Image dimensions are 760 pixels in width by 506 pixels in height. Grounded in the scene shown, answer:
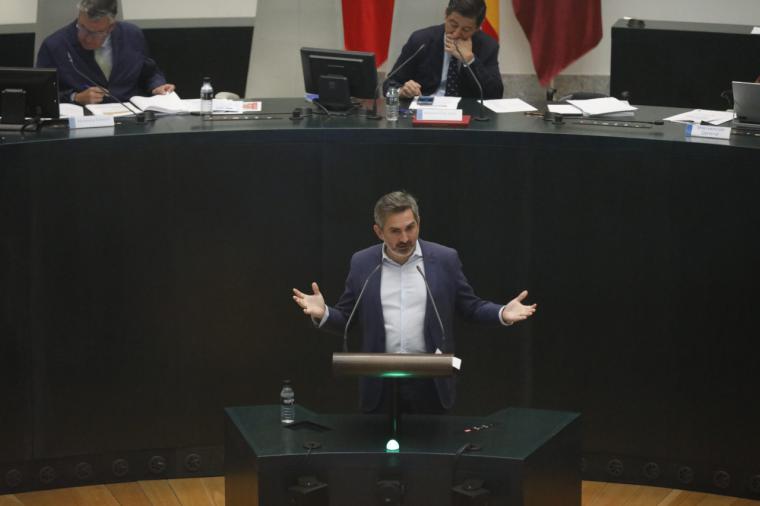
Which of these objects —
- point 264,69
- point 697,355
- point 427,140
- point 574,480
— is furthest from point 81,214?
point 264,69

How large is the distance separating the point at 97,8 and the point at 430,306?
314 cm

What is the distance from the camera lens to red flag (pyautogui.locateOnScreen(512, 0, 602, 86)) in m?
9.80

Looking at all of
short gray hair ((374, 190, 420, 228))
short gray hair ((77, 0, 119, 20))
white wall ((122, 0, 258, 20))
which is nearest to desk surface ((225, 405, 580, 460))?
short gray hair ((374, 190, 420, 228))

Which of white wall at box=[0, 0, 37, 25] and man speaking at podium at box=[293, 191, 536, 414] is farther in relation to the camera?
white wall at box=[0, 0, 37, 25]

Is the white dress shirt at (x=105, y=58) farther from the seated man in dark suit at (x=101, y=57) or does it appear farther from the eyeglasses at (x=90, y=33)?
the eyeglasses at (x=90, y=33)

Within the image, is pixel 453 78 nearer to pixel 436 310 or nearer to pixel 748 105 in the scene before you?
pixel 748 105

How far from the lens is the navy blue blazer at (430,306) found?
16.2 feet

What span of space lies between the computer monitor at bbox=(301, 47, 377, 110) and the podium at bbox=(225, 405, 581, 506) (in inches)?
90.2

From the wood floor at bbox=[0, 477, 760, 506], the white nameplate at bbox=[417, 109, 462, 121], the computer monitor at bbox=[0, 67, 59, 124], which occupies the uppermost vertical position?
the computer monitor at bbox=[0, 67, 59, 124]

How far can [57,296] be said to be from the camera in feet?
18.8

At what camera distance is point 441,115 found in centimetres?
611

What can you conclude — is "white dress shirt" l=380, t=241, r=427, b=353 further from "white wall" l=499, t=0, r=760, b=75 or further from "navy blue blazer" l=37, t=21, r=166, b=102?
"white wall" l=499, t=0, r=760, b=75

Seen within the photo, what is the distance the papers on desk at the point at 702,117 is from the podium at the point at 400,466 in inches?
89.5

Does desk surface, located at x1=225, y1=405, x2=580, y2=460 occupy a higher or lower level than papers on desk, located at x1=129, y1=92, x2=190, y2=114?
lower
